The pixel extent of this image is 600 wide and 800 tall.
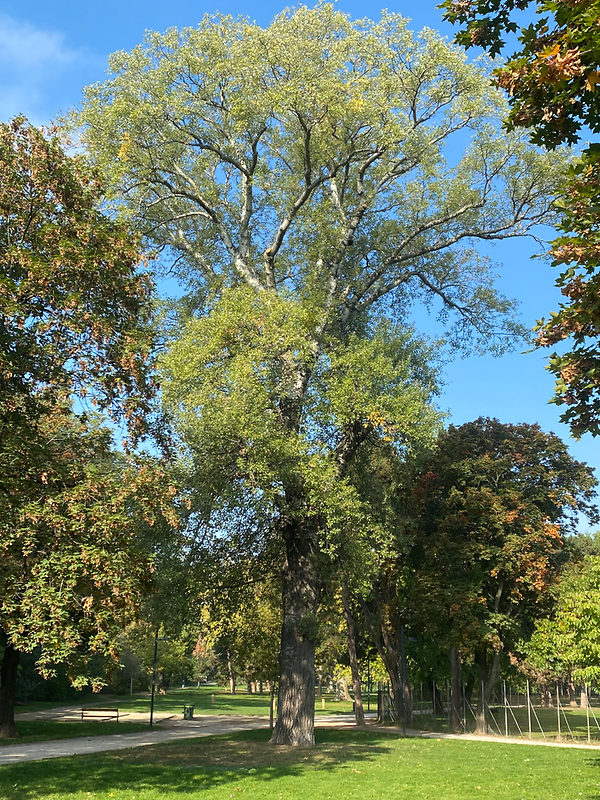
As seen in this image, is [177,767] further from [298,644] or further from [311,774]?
[298,644]

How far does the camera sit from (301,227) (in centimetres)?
2139

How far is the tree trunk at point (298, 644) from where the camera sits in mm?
17750

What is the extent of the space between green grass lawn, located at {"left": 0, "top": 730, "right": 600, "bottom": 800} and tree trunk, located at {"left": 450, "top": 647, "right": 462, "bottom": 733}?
8.18 metres

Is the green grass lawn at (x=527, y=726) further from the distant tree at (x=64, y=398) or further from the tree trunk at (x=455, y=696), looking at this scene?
the distant tree at (x=64, y=398)

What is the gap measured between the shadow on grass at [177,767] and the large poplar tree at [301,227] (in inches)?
68.0

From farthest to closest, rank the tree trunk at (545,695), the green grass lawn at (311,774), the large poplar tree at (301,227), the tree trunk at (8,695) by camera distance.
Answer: the tree trunk at (545,695) → the tree trunk at (8,695) → the large poplar tree at (301,227) → the green grass lawn at (311,774)

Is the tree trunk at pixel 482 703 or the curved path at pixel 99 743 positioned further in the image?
the tree trunk at pixel 482 703

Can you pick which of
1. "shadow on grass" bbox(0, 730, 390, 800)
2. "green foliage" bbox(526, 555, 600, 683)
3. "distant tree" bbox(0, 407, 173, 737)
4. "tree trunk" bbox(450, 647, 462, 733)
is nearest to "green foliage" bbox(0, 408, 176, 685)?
"distant tree" bbox(0, 407, 173, 737)

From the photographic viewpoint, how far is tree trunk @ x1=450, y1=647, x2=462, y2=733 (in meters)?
26.8

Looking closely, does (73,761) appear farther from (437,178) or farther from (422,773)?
(437,178)

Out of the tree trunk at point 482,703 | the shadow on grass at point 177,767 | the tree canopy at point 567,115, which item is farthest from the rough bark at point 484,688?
the tree canopy at point 567,115

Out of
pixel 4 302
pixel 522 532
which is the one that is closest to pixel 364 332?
pixel 522 532

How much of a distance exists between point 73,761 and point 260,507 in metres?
6.62

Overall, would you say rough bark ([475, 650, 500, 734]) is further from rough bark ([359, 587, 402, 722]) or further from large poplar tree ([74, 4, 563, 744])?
large poplar tree ([74, 4, 563, 744])
